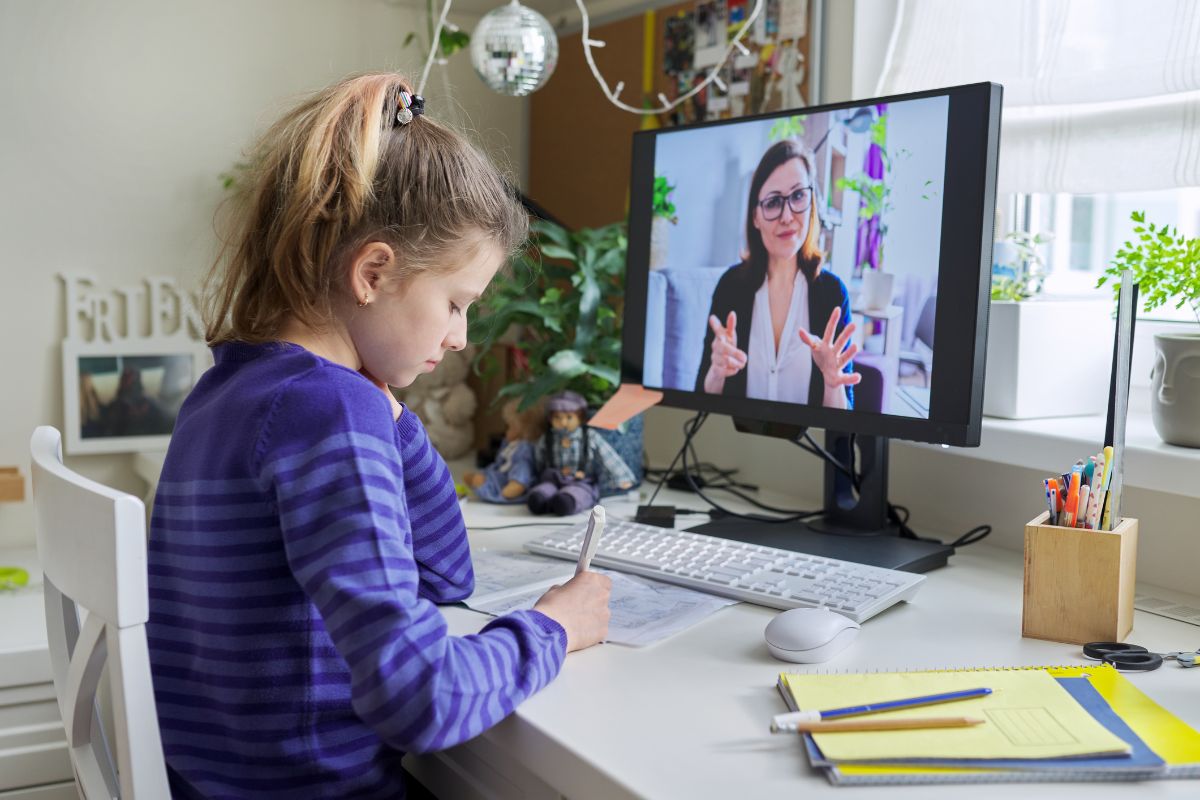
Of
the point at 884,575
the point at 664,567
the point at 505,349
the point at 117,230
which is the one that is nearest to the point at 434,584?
the point at 664,567

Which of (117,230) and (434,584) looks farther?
(117,230)

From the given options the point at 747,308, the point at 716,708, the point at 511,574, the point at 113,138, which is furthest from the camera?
the point at 113,138

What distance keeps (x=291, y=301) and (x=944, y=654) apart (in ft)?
1.94

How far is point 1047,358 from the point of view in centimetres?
126

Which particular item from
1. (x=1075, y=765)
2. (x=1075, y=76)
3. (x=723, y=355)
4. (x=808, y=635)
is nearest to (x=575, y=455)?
(x=723, y=355)

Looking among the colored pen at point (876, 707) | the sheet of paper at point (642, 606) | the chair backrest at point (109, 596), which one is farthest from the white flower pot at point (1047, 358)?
the chair backrest at point (109, 596)

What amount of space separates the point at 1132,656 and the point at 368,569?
1.94 feet

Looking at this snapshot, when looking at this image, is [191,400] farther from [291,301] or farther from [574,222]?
[574,222]

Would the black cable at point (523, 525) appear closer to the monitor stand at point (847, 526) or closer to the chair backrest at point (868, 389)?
the monitor stand at point (847, 526)

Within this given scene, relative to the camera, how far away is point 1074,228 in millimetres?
1463

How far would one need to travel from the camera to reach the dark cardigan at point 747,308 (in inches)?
44.3

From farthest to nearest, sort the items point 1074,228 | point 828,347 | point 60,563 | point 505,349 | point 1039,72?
point 505,349 < point 1074,228 < point 1039,72 < point 828,347 < point 60,563

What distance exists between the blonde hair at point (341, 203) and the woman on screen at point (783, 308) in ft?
1.30

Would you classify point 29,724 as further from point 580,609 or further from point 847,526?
point 847,526
